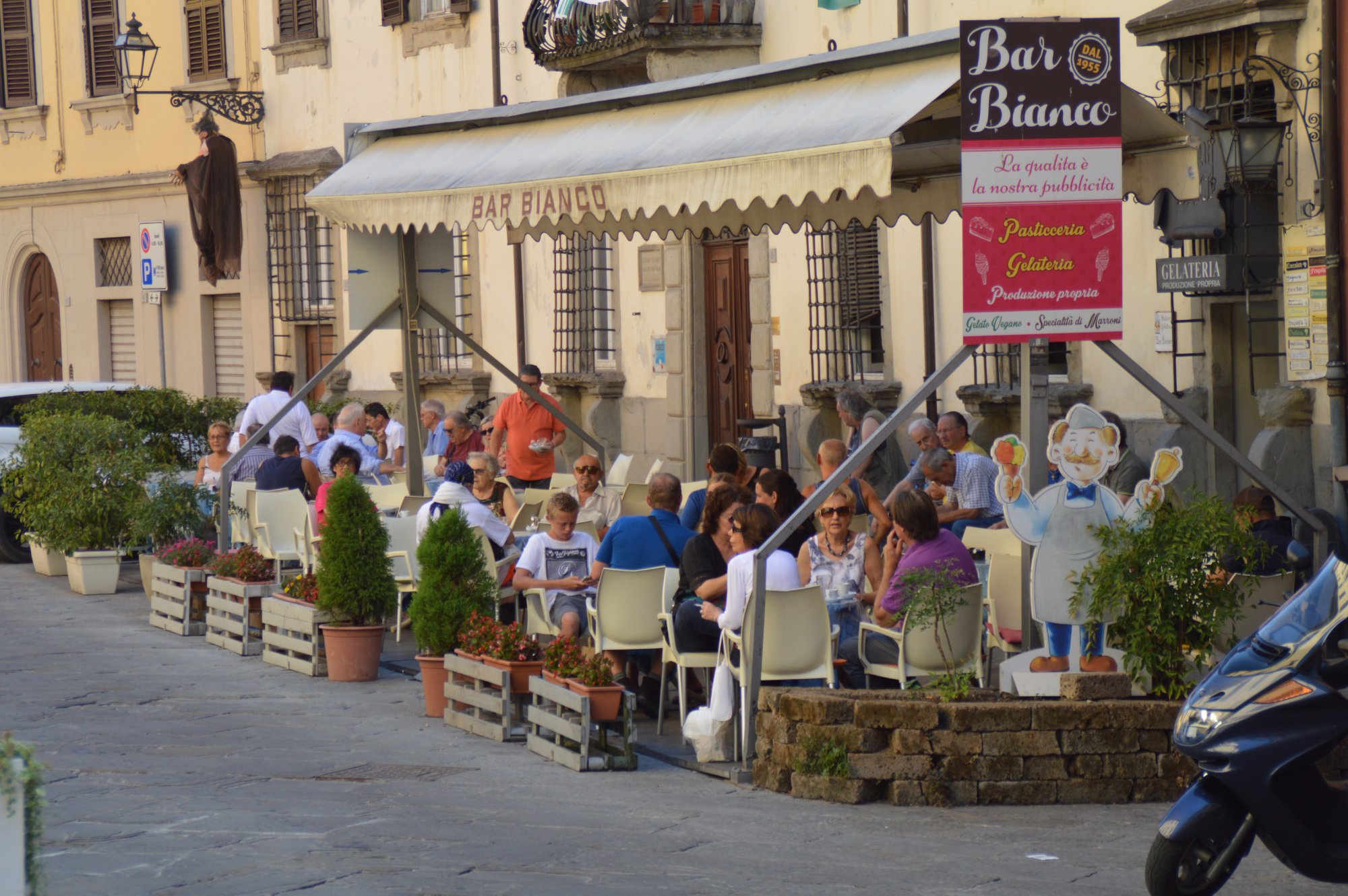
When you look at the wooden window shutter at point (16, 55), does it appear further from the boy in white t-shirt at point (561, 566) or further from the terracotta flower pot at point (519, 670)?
the terracotta flower pot at point (519, 670)

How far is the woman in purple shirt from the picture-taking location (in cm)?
880

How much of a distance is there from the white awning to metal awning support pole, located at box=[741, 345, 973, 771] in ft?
2.93

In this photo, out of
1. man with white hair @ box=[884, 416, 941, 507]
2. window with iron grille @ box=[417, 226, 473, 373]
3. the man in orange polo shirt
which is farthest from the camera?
window with iron grille @ box=[417, 226, 473, 373]

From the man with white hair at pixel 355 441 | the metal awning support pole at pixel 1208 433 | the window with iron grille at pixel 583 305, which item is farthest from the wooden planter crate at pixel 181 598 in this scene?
the window with iron grille at pixel 583 305

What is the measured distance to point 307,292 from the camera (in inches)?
1025

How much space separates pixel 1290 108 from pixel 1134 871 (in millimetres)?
6809

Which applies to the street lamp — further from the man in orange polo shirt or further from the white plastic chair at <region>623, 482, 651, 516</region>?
the white plastic chair at <region>623, 482, 651, 516</region>

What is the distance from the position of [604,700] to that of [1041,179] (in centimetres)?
298

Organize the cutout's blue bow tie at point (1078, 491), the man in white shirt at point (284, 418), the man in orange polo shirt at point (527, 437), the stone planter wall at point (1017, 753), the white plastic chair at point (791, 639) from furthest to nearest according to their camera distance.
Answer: the man in white shirt at point (284, 418) < the man in orange polo shirt at point (527, 437) < the white plastic chair at point (791, 639) < the cutout's blue bow tie at point (1078, 491) < the stone planter wall at point (1017, 753)

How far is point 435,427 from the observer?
1773cm

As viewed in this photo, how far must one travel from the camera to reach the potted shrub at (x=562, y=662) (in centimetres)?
892

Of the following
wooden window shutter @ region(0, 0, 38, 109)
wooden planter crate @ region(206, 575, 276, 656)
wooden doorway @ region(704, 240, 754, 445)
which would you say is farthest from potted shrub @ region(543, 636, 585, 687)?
wooden window shutter @ region(0, 0, 38, 109)

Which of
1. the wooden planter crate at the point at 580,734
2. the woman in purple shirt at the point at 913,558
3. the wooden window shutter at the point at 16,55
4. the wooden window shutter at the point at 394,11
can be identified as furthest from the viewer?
the wooden window shutter at the point at 16,55

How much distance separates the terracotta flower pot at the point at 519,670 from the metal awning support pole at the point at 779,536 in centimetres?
128
